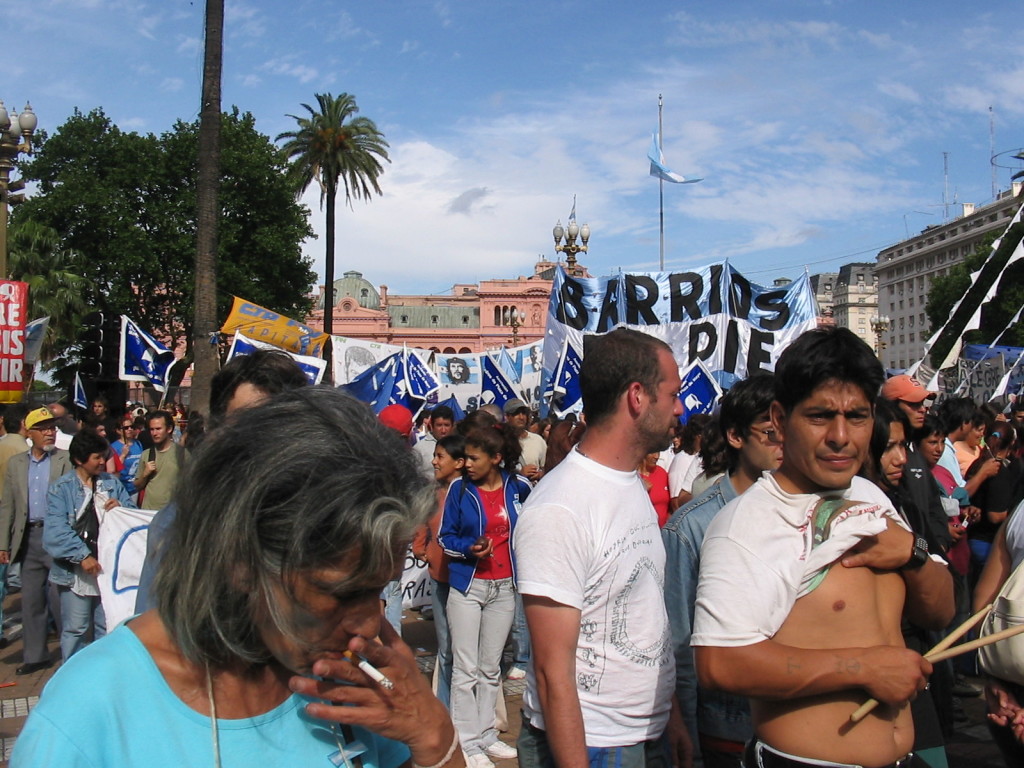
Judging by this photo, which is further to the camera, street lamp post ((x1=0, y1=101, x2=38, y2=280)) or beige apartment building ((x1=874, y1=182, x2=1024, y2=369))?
beige apartment building ((x1=874, y1=182, x2=1024, y2=369))

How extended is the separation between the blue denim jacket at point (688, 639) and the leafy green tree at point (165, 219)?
34390mm

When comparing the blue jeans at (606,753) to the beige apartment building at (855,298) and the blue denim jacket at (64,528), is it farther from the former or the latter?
the beige apartment building at (855,298)

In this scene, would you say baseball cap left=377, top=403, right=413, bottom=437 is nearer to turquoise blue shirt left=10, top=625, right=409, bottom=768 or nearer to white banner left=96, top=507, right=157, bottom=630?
white banner left=96, top=507, right=157, bottom=630

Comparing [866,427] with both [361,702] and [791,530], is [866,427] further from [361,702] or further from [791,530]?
[361,702]

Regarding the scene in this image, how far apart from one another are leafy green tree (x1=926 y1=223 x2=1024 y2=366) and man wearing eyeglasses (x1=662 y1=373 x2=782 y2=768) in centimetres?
3816

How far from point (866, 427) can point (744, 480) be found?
1176mm

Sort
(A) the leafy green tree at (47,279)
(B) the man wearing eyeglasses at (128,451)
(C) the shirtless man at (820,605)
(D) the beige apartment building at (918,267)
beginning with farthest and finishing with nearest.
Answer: (D) the beige apartment building at (918,267)
(A) the leafy green tree at (47,279)
(B) the man wearing eyeglasses at (128,451)
(C) the shirtless man at (820,605)

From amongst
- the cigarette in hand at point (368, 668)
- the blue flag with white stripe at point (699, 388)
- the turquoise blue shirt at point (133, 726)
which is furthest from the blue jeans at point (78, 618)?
the blue flag with white stripe at point (699, 388)

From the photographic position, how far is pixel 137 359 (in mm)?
13977

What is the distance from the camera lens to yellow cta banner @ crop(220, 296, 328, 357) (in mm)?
12844

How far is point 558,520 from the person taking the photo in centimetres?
261

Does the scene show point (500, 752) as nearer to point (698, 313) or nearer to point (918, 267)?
point (698, 313)

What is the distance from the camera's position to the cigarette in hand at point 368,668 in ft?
4.40

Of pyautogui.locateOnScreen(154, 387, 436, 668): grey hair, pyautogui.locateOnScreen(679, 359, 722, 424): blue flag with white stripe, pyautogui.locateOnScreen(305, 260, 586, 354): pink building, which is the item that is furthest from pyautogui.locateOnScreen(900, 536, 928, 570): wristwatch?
pyautogui.locateOnScreen(305, 260, 586, 354): pink building
